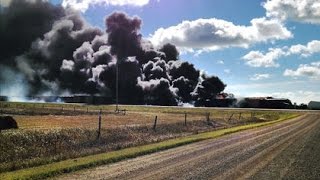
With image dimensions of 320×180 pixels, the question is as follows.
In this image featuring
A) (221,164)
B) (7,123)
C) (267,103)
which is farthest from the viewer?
(267,103)

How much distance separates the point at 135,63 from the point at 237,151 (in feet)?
463

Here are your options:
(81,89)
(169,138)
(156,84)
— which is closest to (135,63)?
(156,84)

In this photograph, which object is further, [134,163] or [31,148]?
[31,148]

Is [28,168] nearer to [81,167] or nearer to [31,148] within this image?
[81,167]

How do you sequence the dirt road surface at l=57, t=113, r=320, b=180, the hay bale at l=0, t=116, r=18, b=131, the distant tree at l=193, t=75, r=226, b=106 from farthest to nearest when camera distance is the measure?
the distant tree at l=193, t=75, r=226, b=106, the hay bale at l=0, t=116, r=18, b=131, the dirt road surface at l=57, t=113, r=320, b=180

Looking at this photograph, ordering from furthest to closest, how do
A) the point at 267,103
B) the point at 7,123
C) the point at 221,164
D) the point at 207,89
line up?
1. the point at 207,89
2. the point at 267,103
3. the point at 7,123
4. the point at 221,164

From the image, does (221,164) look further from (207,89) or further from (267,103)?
(207,89)

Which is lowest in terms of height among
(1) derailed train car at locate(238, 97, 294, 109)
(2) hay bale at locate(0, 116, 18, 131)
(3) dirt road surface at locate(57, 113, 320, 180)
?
(3) dirt road surface at locate(57, 113, 320, 180)

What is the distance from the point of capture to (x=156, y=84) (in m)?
162

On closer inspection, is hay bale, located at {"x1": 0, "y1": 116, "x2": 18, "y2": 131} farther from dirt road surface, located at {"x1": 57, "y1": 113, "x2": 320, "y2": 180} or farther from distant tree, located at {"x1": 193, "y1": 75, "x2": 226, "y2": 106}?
distant tree, located at {"x1": 193, "y1": 75, "x2": 226, "y2": 106}

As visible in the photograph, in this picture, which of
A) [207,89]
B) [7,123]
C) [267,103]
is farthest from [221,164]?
[207,89]

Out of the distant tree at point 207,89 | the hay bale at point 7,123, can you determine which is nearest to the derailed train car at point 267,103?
the distant tree at point 207,89

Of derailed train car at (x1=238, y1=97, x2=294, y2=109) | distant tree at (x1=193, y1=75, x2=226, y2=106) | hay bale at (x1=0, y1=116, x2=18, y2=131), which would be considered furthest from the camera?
distant tree at (x1=193, y1=75, x2=226, y2=106)

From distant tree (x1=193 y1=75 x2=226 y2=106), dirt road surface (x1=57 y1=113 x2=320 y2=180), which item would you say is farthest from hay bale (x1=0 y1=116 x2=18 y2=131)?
distant tree (x1=193 y1=75 x2=226 y2=106)
